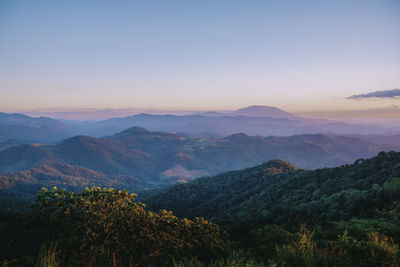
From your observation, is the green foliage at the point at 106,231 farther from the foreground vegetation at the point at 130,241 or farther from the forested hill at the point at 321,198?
the forested hill at the point at 321,198

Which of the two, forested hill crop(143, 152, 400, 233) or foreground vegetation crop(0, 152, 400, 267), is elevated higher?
foreground vegetation crop(0, 152, 400, 267)

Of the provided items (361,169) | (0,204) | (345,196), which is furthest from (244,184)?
(0,204)

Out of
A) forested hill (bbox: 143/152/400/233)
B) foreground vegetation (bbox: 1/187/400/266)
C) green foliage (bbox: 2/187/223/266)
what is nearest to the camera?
foreground vegetation (bbox: 1/187/400/266)

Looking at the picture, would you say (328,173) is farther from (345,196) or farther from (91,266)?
(91,266)

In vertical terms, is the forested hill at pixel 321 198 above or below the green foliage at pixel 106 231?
below

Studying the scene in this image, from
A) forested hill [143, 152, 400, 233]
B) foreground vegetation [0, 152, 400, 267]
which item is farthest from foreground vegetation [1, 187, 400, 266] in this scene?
Result: forested hill [143, 152, 400, 233]

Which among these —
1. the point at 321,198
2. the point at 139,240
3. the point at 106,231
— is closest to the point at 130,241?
the point at 139,240

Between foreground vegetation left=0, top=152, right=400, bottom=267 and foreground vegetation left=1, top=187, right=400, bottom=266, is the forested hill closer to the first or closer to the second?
foreground vegetation left=0, top=152, right=400, bottom=267

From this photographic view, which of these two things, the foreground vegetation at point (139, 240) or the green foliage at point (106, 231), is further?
the green foliage at point (106, 231)

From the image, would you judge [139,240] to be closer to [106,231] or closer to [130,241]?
[130,241]

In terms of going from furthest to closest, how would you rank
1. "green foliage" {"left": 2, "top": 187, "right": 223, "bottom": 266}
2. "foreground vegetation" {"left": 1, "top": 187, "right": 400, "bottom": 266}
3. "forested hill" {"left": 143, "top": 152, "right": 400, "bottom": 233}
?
1. "forested hill" {"left": 143, "top": 152, "right": 400, "bottom": 233}
2. "green foliage" {"left": 2, "top": 187, "right": 223, "bottom": 266}
3. "foreground vegetation" {"left": 1, "top": 187, "right": 400, "bottom": 266}

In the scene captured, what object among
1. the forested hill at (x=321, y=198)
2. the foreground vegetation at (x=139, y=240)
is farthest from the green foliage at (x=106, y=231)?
the forested hill at (x=321, y=198)
